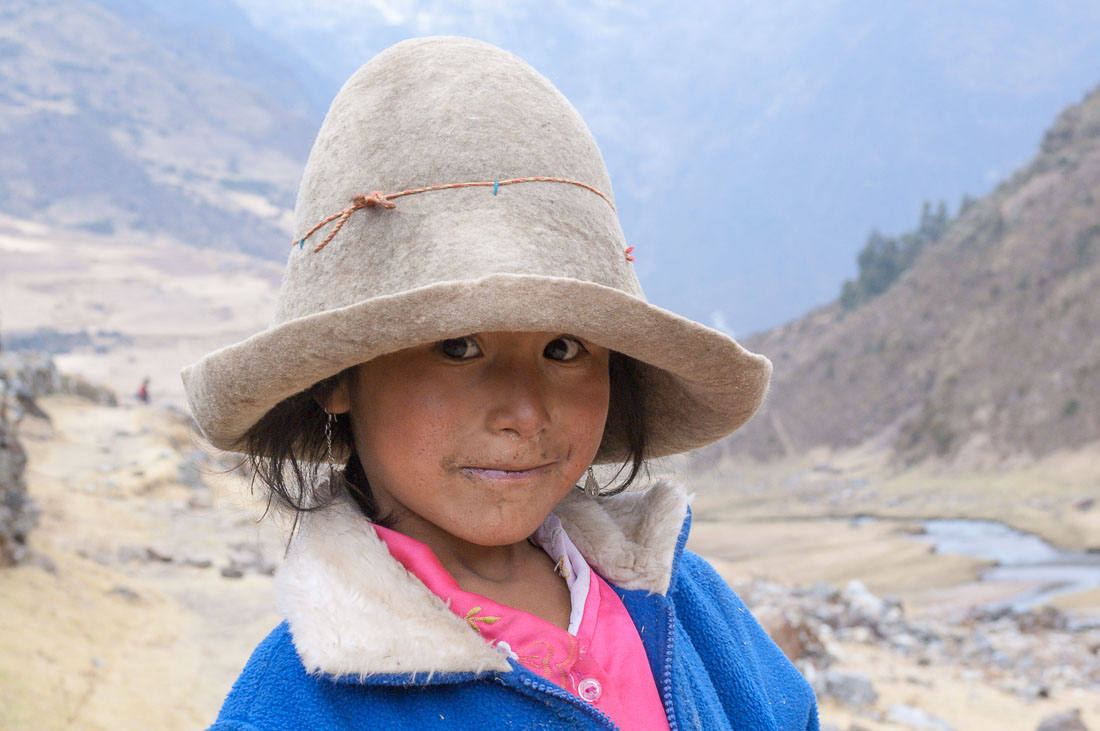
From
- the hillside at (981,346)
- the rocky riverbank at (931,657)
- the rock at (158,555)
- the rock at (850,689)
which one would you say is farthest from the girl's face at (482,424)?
the hillside at (981,346)

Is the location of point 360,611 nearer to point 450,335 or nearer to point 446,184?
point 450,335

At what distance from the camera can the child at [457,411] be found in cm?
103

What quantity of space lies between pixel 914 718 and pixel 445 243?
5.90 meters

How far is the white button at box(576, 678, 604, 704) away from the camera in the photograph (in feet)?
3.89

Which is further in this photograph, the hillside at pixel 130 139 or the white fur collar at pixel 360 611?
the hillside at pixel 130 139

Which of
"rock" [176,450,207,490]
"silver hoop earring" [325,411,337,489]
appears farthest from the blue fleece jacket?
"rock" [176,450,207,490]

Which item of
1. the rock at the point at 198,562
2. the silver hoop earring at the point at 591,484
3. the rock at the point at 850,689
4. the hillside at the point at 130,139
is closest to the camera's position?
the silver hoop earring at the point at 591,484

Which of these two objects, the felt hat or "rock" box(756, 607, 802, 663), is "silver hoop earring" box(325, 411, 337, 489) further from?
"rock" box(756, 607, 802, 663)

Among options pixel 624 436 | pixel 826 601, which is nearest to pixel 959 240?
pixel 826 601

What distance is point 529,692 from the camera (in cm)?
109

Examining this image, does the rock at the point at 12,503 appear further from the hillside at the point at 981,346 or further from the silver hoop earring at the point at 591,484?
the hillside at the point at 981,346

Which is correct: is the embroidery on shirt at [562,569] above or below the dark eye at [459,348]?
below

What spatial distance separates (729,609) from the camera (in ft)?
4.97

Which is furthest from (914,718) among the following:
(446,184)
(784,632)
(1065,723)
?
(446,184)
